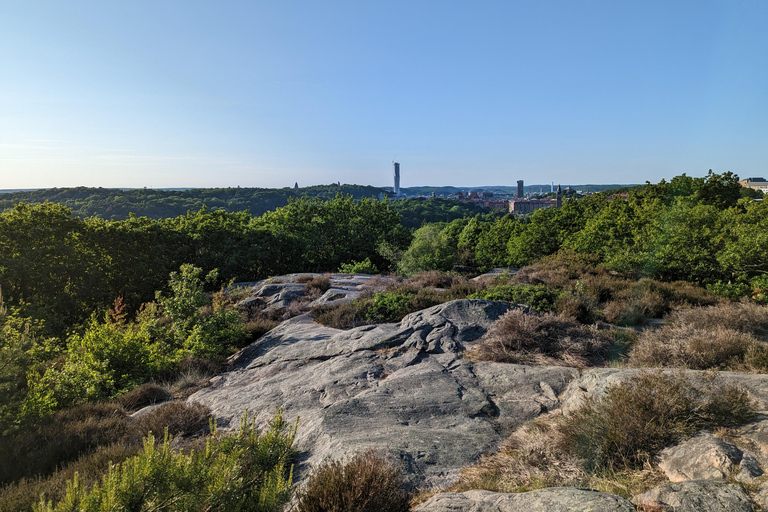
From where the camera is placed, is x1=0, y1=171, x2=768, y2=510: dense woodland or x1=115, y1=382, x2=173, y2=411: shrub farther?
x1=0, y1=171, x2=768, y2=510: dense woodland

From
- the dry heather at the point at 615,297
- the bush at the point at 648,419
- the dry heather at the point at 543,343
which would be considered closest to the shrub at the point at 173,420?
the dry heather at the point at 543,343

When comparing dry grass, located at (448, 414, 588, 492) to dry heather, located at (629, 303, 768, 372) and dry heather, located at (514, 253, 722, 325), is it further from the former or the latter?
dry heather, located at (514, 253, 722, 325)

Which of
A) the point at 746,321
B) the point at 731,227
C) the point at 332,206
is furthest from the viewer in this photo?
the point at 332,206

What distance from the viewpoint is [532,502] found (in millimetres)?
2930

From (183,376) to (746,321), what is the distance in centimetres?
1162

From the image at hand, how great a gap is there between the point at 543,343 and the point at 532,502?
15.0ft

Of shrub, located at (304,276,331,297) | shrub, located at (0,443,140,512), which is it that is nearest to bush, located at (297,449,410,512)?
shrub, located at (0,443,140,512)

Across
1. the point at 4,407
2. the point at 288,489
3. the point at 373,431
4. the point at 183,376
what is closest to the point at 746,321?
the point at 373,431

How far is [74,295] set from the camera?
16.8m

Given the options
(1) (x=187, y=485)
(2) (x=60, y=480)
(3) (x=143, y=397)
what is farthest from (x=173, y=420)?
(1) (x=187, y=485)

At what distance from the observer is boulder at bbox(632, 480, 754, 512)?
2.61 m

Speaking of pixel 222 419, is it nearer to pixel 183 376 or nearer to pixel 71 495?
pixel 183 376

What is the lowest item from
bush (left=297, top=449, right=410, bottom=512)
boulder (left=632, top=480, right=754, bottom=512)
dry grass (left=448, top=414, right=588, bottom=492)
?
dry grass (left=448, top=414, right=588, bottom=492)

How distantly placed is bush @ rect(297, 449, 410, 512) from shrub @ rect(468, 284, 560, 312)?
6489 millimetres
